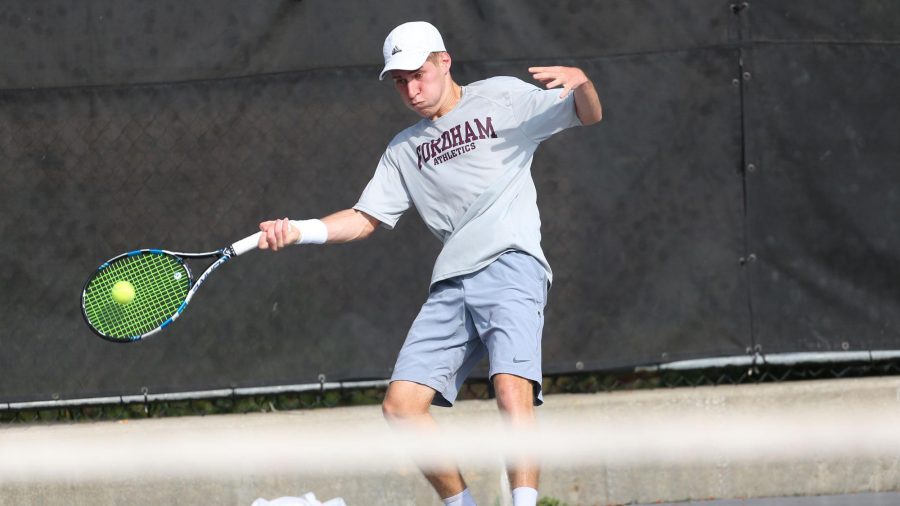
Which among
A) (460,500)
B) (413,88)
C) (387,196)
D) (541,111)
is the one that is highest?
(413,88)

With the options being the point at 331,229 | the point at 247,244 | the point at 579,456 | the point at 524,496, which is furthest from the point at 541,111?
the point at 579,456

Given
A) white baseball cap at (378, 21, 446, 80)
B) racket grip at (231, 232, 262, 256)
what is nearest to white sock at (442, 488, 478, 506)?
racket grip at (231, 232, 262, 256)

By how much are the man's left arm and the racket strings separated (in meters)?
1.41

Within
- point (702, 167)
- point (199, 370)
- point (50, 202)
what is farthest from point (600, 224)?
point (50, 202)

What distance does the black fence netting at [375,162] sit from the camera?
574 centimetres

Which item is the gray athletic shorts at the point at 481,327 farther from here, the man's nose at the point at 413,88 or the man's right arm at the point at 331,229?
the man's nose at the point at 413,88

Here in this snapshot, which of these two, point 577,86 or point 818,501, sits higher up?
point 577,86

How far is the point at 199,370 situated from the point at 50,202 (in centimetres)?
90

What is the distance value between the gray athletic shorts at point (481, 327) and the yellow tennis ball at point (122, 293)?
939 millimetres

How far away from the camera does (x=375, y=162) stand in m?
5.75

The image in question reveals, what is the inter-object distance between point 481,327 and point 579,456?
47.7 inches

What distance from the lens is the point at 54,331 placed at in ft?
19.0

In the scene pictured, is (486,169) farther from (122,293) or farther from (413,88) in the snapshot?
(122,293)

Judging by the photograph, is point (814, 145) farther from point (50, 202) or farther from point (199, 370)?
point (50, 202)
